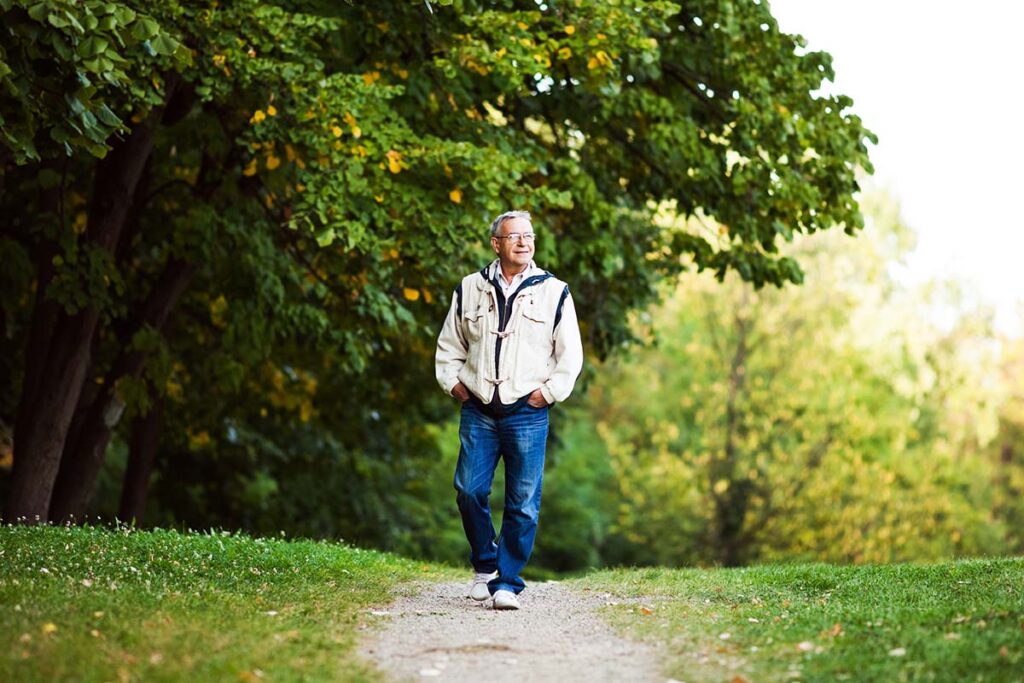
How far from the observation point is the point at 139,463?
1728cm

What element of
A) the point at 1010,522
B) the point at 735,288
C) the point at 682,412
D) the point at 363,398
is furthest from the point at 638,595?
the point at 1010,522

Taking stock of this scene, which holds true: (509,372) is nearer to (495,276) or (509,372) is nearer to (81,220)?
(495,276)

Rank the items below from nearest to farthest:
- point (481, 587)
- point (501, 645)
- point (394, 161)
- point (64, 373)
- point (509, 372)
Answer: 1. point (501, 645)
2. point (509, 372)
3. point (481, 587)
4. point (394, 161)
5. point (64, 373)

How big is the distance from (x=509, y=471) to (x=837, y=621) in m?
2.14

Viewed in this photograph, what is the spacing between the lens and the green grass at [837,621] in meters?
5.91

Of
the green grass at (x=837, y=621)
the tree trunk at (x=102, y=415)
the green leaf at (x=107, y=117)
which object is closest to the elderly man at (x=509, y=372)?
the green grass at (x=837, y=621)

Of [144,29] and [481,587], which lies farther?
[481,587]

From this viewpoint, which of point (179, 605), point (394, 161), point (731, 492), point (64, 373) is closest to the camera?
point (179, 605)

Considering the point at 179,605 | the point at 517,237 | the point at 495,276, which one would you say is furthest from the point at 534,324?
the point at 179,605

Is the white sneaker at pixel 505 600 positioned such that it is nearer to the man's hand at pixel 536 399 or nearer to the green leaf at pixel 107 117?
the man's hand at pixel 536 399

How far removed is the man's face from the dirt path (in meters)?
2.08

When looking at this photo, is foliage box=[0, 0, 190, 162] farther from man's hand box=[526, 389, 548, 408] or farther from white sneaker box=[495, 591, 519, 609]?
white sneaker box=[495, 591, 519, 609]

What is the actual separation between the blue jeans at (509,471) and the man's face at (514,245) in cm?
87

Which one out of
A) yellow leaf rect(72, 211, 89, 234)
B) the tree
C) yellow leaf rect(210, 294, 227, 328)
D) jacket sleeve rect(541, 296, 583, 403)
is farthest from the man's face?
yellow leaf rect(210, 294, 227, 328)
